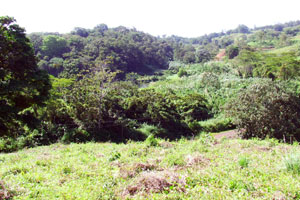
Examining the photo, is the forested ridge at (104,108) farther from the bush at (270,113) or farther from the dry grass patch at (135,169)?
the dry grass patch at (135,169)

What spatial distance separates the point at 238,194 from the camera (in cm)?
324

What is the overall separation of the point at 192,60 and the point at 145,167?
214ft

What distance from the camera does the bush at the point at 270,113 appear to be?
36.2 feet

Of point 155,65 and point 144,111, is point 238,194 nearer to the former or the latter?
point 144,111

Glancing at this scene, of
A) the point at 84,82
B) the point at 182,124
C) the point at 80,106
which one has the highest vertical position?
the point at 84,82

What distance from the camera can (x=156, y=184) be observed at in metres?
3.72

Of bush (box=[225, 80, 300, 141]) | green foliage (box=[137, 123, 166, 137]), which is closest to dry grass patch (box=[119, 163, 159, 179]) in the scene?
bush (box=[225, 80, 300, 141])

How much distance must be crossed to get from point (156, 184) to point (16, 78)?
7.82 metres

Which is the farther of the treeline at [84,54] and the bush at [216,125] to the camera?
the treeline at [84,54]

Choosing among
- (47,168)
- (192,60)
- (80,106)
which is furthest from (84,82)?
(192,60)

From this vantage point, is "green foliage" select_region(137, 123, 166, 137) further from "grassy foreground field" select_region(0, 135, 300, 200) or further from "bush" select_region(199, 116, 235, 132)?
"grassy foreground field" select_region(0, 135, 300, 200)

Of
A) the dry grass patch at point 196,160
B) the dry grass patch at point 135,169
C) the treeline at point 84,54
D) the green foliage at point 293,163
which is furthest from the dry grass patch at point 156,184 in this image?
the treeline at point 84,54

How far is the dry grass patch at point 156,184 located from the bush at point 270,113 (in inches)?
345

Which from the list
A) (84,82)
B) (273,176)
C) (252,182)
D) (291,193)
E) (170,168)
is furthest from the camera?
(84,82)
